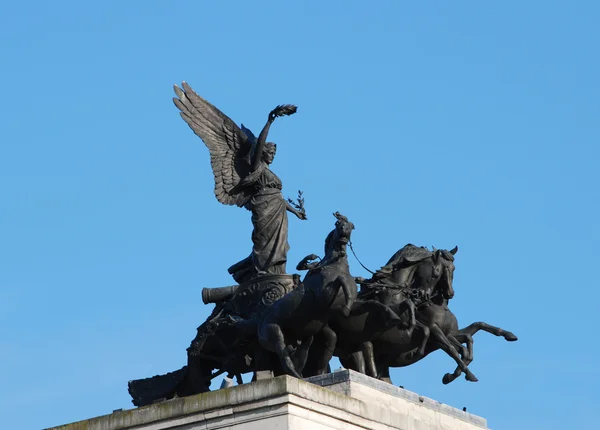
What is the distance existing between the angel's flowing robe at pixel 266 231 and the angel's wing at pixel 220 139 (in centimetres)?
30

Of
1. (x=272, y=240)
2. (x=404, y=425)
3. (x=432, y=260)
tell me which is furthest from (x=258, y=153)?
(x=404, y=425)

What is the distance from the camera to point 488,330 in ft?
89.1

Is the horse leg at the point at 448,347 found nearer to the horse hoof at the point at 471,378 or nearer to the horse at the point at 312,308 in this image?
the horse hoof at the point at 471,378

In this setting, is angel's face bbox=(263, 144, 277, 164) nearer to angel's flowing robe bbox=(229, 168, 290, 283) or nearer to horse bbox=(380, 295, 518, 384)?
angel's flowing robe bbox=(229, 168, 290, 283)

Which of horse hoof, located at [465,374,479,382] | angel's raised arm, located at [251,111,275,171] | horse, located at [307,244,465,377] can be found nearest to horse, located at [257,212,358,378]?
horse, located at [307,244,465,377]

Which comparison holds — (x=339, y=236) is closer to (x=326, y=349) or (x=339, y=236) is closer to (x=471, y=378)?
(x=326, y=349)

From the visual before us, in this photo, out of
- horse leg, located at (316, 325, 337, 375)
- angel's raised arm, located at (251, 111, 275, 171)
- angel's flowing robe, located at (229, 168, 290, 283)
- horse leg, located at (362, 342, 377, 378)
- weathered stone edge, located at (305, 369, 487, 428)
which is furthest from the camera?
angel's raised arm, located at (251, 111, 275, 171)

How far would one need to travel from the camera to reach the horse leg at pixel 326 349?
2539cm

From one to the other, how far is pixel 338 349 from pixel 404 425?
137cm

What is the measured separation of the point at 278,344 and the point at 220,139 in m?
4.62

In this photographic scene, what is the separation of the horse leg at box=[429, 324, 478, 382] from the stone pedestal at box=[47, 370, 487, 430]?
3.17 ft

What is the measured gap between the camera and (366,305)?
25.2m

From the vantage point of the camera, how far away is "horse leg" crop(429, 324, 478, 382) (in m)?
26.2

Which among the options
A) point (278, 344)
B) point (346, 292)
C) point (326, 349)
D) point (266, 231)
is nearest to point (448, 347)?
point (326, 349)
